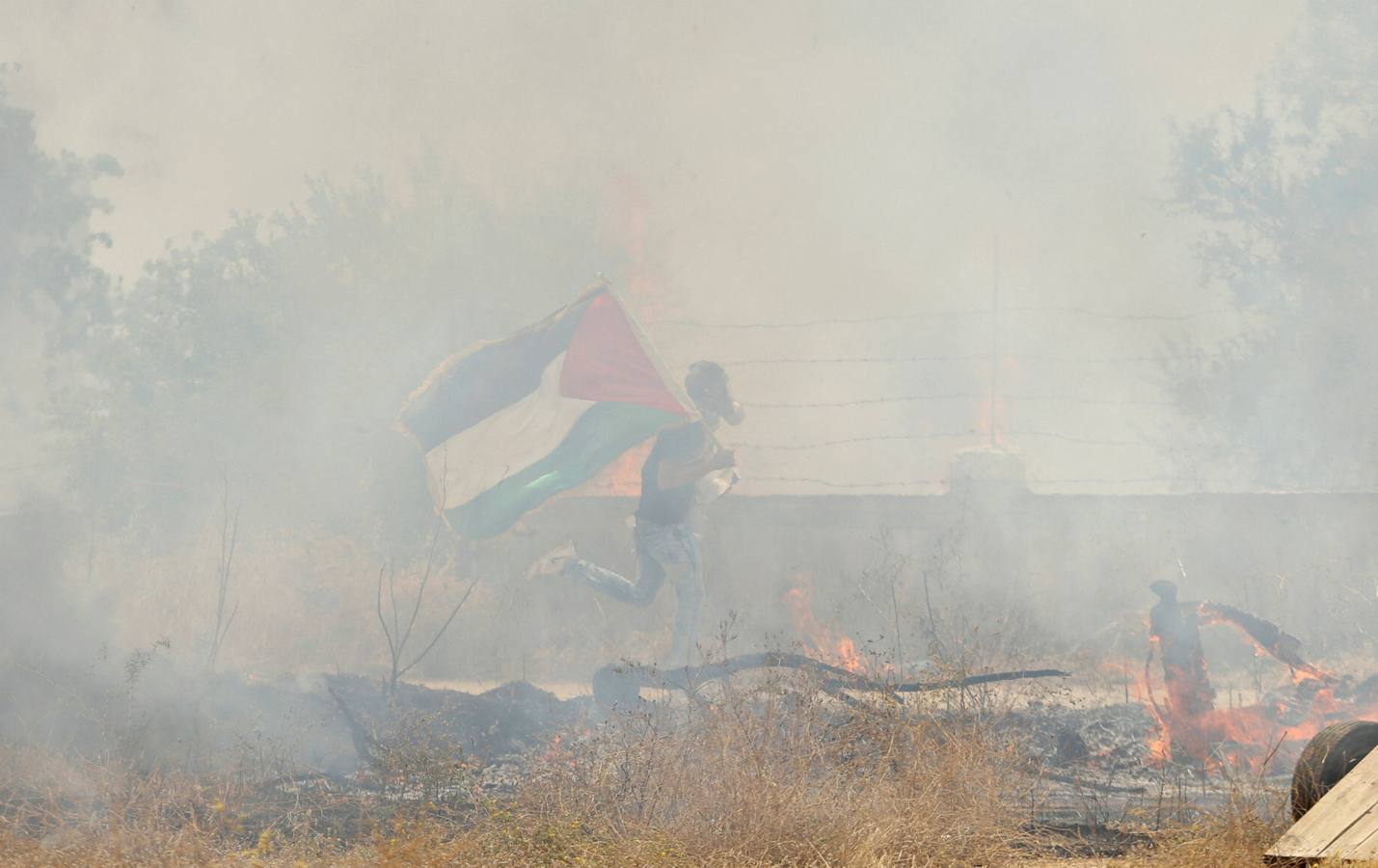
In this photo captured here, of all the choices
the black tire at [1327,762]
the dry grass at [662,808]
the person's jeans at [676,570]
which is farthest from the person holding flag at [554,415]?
the black tire at [1327,762]

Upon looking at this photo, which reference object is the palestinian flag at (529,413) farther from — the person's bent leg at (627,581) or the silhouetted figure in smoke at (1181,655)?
the silhouetted figure in smoke at (1181,655)

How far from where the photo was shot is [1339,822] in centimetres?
500

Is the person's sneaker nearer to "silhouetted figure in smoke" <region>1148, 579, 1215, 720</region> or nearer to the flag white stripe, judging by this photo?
the flag white stripe

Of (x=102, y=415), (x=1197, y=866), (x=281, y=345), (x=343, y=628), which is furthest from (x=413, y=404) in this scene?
(x=1197, y=866)

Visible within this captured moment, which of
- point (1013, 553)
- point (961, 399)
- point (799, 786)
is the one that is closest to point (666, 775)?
point (799, 786)

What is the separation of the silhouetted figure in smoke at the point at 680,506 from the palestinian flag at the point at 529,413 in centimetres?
75

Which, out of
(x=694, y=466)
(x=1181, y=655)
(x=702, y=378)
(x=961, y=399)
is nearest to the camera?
(x=1181, y=655)

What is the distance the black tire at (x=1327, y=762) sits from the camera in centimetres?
567

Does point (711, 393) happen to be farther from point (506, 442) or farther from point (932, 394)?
point (932, 394)

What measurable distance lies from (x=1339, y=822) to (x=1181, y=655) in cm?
461

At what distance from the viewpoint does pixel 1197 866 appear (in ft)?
17.7

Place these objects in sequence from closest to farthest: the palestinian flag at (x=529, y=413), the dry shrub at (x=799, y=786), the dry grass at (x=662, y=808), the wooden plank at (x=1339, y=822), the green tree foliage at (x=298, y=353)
A: 1. the wooden plank at (x=1339, y=822)
2. the dry grass at (x=662, y=808)
3. the dry shrub at (x=799, y=786)
4. the palestinian flag at (x=529, y=413)
5. the green tree foliage at (x=298, y=353)

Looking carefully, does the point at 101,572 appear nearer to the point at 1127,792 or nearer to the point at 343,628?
the point at 343,628

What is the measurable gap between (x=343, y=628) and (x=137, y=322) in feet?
25.1
